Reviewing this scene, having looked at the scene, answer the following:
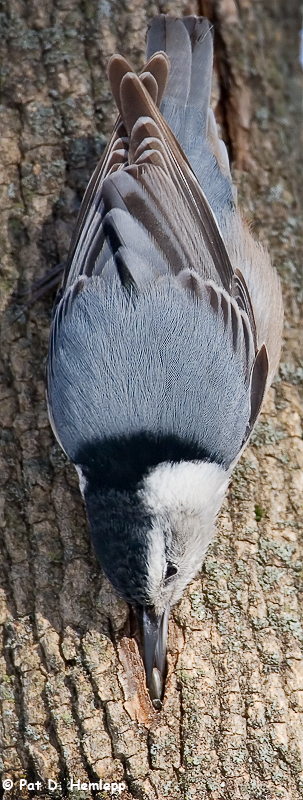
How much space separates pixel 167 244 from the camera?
248 cm

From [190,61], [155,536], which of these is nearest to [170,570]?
[155,536]

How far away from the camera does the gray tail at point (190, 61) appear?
2.80 meters

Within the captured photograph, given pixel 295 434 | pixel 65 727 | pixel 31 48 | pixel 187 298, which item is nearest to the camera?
pixel 65 727

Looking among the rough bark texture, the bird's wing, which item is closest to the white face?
the rough bark texture

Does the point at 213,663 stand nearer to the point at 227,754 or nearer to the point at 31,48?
the point at 227,754

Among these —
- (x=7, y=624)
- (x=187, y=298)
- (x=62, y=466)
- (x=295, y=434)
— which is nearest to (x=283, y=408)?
(x=295, y=434)

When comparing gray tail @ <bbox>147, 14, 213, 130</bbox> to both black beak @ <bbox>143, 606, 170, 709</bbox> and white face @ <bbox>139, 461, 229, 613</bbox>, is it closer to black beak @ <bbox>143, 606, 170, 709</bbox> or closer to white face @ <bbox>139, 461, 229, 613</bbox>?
white face @ <bbox>139, 461, 229, 613</bbox>

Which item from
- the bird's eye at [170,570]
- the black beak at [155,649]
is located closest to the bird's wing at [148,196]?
the bird's eye at [170,570]

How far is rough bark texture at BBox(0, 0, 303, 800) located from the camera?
2.21 m

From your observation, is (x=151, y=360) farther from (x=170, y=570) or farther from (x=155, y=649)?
(x=155, y=649)

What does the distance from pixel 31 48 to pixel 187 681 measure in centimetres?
214

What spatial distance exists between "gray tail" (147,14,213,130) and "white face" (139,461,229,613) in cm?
130

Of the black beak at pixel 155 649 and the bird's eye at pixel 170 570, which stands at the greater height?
the bird's eye at pixel 170 570

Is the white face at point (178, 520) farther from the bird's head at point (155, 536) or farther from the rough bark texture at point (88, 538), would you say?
the rough bark texture at point (88, 538)
